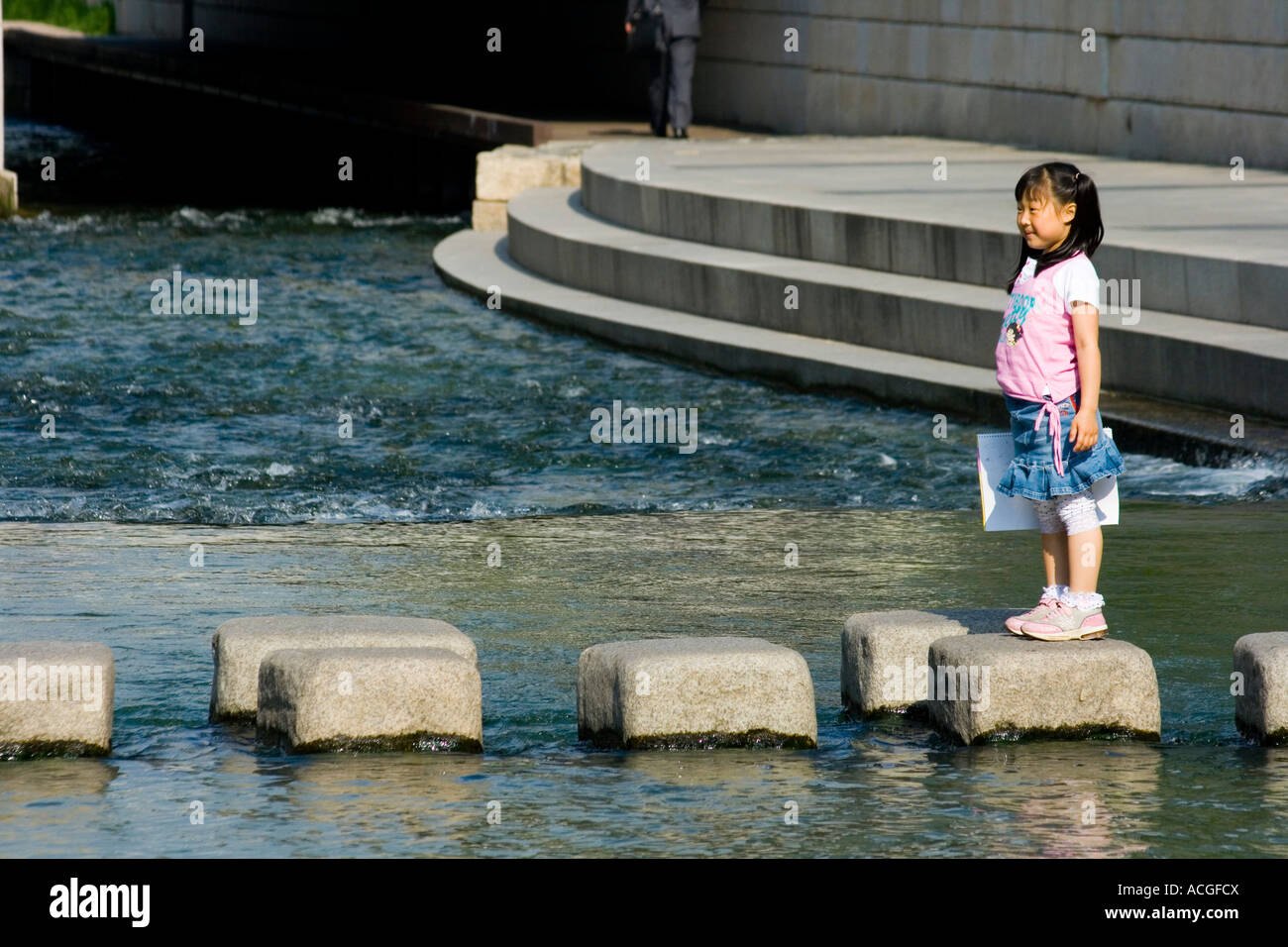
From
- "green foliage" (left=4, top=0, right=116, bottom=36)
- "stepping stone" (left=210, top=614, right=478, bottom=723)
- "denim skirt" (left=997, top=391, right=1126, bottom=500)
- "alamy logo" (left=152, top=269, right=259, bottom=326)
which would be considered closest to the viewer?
"stepping stone" (left=210, top=614, right=478, bottom=723)

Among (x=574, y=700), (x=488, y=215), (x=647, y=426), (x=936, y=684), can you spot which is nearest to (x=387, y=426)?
(x=647, y=426)

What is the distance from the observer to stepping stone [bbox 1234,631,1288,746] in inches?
235

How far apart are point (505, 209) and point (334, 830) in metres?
15.9

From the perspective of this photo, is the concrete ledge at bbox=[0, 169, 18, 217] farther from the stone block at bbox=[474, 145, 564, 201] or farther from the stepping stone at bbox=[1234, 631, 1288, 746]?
the stepping stone at bbox=[1234, 631, 1288, 746]

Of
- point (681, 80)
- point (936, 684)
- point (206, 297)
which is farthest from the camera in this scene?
point (681, 80)

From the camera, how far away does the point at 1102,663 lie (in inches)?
237

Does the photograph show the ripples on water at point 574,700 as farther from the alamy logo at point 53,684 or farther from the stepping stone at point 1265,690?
the alamy logo at point 53,684

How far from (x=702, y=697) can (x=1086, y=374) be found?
4.79 ft

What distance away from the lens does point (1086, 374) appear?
6.24 m

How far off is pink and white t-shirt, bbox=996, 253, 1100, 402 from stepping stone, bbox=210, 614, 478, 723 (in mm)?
1836

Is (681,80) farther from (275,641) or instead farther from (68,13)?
(68,13)

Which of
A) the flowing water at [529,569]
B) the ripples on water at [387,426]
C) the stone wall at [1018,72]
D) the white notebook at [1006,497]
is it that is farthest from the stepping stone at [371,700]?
the stone wall at [1018,72]

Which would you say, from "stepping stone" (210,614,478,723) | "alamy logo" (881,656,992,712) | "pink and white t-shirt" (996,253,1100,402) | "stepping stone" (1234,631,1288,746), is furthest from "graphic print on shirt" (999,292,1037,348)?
"stepping stone" (210,614,478,723)
